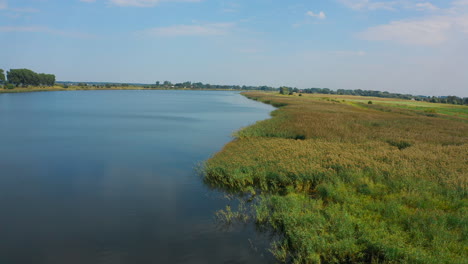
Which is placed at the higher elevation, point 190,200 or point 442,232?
point 442,232

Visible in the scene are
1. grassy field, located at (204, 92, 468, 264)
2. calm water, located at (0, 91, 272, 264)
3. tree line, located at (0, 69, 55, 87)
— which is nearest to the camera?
grassy field, located at (204, 92, 468, 264)

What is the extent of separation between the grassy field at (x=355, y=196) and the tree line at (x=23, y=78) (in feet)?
408

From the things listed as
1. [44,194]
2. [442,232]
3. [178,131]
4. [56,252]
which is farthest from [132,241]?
[178,131]

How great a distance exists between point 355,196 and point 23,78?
143499mm

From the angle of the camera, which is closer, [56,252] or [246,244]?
[56,252]

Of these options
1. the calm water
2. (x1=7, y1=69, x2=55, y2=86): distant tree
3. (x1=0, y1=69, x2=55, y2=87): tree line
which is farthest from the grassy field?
(x1=7, y1=69, x2=55, y2=86): distant tree

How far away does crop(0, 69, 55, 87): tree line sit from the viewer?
372ft

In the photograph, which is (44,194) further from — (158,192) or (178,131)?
(178,131)

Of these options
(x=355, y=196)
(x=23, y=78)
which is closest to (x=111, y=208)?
(x=355, y=196)

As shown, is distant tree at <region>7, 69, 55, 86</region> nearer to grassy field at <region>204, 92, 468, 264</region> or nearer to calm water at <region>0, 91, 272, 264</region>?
calm water at <region>0, 91, 272, 264</region>

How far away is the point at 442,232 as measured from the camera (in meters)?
8.20

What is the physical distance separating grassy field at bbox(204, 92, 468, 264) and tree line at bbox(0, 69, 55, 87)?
124 m

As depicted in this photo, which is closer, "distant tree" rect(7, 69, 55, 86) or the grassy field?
the grassy field

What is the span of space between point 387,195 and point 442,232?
3.00 meters
